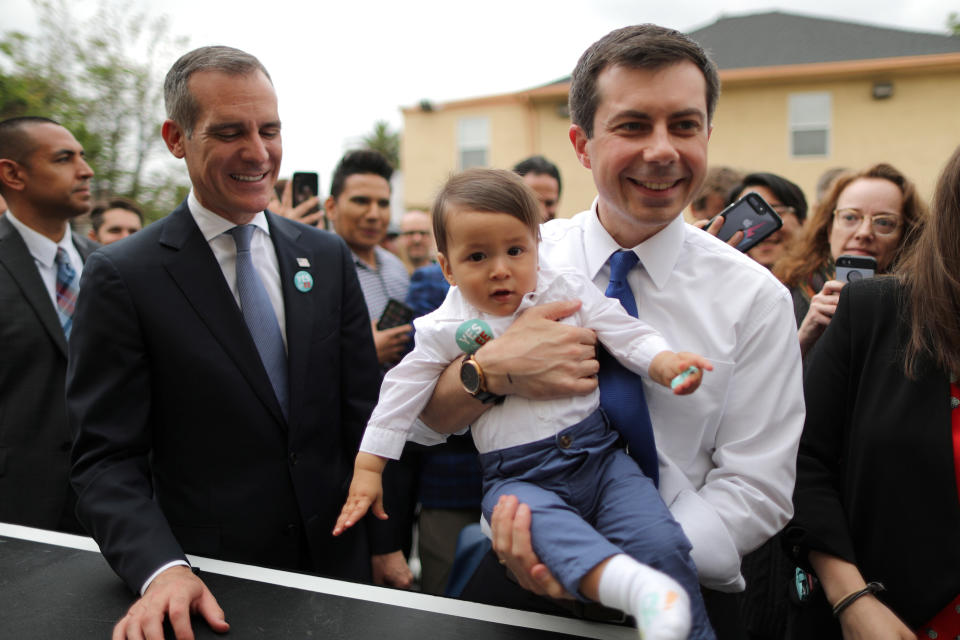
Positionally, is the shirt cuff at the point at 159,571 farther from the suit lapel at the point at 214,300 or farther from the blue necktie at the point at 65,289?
the blue necktie at the point at 65,289

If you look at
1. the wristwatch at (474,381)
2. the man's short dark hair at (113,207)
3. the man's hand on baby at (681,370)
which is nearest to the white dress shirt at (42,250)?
the man's short dark hair at (113,207)

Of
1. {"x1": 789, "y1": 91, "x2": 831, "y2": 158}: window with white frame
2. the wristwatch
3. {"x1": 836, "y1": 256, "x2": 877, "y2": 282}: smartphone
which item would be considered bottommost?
the wristwatch

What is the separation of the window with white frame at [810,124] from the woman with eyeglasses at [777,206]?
14380 mm

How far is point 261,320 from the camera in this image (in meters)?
2.44

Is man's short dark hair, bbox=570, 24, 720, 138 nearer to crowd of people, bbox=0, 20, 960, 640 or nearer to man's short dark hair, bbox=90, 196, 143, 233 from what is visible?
crowd of people, bbox=0, 20, 960, 640

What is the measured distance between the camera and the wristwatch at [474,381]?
6.38ft

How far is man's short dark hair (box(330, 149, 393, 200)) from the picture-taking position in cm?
486

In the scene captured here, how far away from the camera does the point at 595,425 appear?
1922mm

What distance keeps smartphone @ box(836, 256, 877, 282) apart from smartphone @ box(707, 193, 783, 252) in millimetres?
303

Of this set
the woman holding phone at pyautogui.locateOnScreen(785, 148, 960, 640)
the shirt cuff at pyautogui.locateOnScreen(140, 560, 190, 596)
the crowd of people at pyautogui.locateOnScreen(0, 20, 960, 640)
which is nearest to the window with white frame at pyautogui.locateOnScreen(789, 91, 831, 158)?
the crowd of people at pyautogui.locateOnScreen(0, 20, 960, 640)

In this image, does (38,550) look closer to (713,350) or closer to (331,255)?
(331,255)

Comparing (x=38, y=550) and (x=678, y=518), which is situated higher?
(x=678, y=518)

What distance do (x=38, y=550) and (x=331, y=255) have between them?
1.44m

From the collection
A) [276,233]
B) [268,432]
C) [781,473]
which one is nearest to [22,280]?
[276,233]
